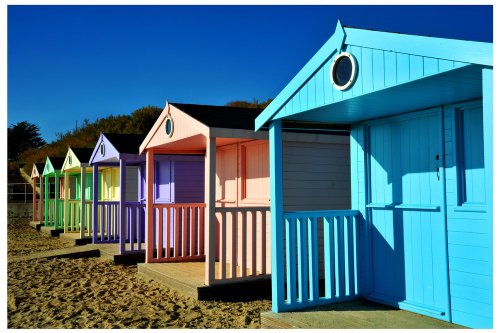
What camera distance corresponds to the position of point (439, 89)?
4.45 m

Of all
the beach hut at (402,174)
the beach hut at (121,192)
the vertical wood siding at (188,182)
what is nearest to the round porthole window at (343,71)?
the beach hut at (402,174)

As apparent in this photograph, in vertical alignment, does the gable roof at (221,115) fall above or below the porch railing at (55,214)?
above

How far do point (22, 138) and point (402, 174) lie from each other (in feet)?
150

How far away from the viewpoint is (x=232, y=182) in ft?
31.1

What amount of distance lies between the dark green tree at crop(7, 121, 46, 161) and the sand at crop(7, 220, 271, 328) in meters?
37.9

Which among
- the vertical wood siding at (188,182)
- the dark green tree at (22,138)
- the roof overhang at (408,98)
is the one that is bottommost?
the vertical wood siding at (188,182)

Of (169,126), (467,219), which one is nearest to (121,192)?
(169,126)

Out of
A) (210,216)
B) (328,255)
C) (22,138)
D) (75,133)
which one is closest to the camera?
(328,255)

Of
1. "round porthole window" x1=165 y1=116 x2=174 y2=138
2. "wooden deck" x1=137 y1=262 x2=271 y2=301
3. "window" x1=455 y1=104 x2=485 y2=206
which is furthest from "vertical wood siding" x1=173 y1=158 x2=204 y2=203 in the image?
"window" x1=455 y1=104 x2=485 y2=206

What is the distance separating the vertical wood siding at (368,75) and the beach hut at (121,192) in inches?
245

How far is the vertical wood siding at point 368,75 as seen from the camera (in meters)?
4.00

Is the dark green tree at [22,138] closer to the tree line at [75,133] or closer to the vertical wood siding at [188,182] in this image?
the tree line at [75,133]

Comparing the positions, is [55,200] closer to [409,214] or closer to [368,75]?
[409,214]

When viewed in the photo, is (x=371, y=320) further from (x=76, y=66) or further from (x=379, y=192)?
(x=76, y=66)
